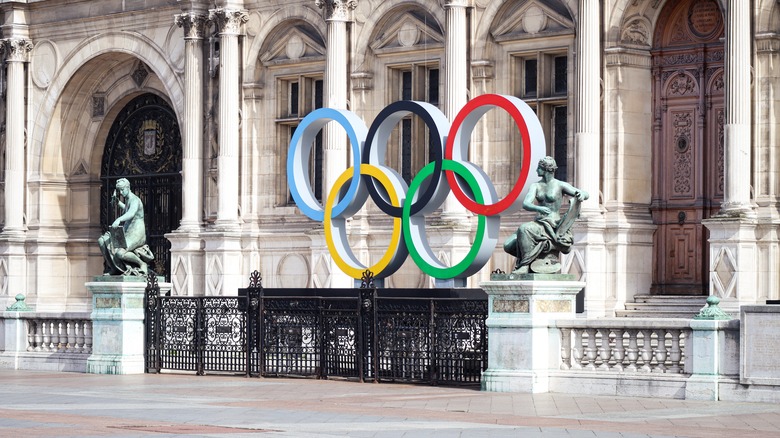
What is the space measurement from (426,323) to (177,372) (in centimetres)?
A: 574

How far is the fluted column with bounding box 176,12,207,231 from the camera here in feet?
140

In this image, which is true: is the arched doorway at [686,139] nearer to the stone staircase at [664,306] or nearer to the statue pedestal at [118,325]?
the stone staircase at [664,306]

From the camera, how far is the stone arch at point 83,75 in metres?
45.0

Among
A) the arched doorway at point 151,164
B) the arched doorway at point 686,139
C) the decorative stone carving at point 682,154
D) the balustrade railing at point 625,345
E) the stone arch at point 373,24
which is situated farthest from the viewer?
the arched doorway at point 151,164

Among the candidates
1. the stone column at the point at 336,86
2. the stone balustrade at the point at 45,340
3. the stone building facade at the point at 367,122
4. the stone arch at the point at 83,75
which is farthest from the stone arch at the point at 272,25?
the stone balustrade at the point at 45,340

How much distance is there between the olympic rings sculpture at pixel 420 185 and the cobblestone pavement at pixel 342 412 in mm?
5708

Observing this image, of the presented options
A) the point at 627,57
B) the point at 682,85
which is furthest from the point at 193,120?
the point at 682,85

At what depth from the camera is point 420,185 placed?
32.3 meters

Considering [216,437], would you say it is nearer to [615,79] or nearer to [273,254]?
[615,79]

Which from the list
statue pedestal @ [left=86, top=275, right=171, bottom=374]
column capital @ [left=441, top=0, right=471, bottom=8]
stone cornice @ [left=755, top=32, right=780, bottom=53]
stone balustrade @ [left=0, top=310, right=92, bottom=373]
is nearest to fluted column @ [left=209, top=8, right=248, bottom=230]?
column capital @ [left=441, top=0, right=471, bottom=8]

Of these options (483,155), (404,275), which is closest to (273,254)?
(404,275)

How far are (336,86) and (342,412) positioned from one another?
784 inches

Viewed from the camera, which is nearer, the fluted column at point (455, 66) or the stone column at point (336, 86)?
the fluted column at point (455, 66)

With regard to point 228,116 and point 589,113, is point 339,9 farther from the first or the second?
point 589,113
